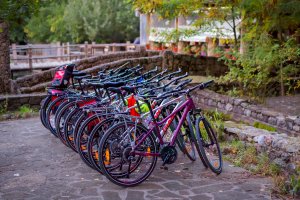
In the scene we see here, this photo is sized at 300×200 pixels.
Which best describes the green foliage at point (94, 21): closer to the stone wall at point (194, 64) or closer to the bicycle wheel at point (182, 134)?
the stone wall at point (194, 64)

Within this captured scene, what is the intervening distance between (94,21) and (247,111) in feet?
82.3

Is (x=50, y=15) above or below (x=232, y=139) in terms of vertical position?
above

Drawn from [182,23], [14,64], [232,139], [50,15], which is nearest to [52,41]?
[50,15]

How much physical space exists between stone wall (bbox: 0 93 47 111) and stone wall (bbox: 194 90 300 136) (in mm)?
4008

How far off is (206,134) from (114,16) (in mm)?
29091

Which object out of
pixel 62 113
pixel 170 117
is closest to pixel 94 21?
pixel 62 113

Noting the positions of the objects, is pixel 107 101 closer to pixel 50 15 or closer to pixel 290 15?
pixel 290 15

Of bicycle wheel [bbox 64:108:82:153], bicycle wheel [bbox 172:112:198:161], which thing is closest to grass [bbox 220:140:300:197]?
bicycle wheel [bbox 172:112:198:161]

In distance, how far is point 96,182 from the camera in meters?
5.70

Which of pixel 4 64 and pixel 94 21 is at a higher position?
pixel 94 21

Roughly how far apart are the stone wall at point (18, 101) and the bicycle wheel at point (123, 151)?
20.5 feet

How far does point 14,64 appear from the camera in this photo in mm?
23266

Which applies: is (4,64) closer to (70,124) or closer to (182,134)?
(70,124)

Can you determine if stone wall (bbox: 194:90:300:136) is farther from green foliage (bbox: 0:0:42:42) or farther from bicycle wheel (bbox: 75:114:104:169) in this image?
green foliage (bbox: 0:0:42:42)
